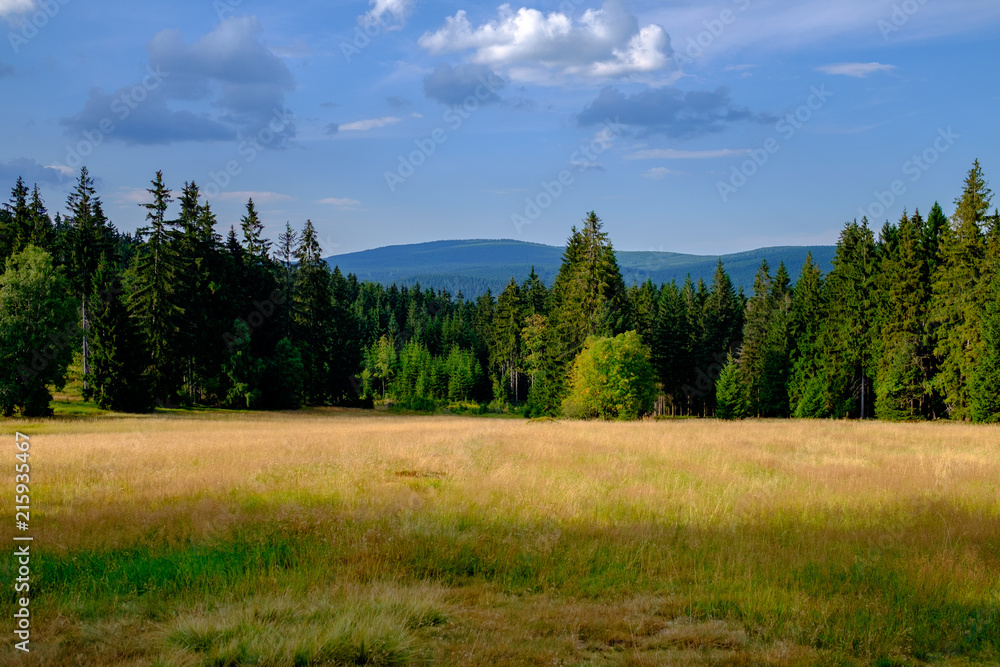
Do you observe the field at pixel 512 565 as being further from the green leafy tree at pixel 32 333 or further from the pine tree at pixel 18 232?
the pine tree at pixel 18 232

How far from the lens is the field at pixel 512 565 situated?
208 inches

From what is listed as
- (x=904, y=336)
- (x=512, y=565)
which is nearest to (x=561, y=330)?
(x=904, y=336)

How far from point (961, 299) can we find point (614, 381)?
25.3 meters

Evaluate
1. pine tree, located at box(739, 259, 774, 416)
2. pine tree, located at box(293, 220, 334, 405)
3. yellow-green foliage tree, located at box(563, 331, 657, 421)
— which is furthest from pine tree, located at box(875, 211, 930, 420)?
pine tree, located at box(293, 220, 334, 405)

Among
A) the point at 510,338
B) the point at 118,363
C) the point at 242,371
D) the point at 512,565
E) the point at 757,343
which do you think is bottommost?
the point at 512,565

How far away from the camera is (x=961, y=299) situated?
44.9 metres

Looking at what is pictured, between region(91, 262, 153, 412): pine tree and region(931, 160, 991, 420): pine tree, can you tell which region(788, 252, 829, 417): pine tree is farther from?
region(91, 262, 153, 412): pine tree

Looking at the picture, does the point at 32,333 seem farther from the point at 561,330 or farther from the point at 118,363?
the point at 561,330

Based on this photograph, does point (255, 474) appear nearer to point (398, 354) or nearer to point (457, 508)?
point (457, 508)

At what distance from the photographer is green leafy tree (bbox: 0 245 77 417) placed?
1494 inches

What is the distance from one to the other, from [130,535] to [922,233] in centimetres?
5781

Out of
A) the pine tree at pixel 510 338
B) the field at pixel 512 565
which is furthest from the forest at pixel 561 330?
the field at pixel 512 565

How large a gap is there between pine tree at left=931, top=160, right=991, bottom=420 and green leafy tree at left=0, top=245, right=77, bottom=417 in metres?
59.1

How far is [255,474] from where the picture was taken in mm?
12898
